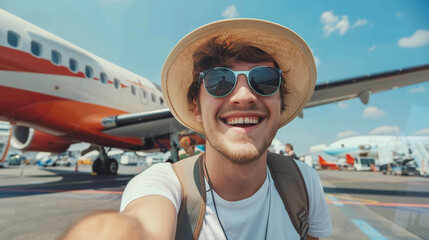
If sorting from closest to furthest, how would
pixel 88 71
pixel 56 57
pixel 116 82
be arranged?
1. pixel 56 57
2. pixel 88 71
3. pixel 116 82

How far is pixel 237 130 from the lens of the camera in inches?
45.3

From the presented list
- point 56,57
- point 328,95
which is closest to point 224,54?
point 56,57

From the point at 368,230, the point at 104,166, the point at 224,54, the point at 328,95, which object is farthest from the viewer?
the point at 104,166

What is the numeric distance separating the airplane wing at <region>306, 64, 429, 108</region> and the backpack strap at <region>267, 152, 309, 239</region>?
5310 mm

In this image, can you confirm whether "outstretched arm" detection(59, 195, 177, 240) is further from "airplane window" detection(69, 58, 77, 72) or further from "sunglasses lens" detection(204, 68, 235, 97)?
"airplane window" detection(69, 58, 77, 72)

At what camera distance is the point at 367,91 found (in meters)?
6.75

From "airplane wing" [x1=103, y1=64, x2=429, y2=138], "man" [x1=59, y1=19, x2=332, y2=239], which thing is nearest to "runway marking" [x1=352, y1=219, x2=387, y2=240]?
"man" [x1=59, y1=19, x2=332, y2=239]

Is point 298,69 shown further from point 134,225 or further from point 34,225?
point 34,225

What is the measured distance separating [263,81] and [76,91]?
6.73 meters

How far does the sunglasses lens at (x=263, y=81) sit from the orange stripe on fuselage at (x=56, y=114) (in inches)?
238

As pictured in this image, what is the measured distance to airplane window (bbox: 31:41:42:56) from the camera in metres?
5.46

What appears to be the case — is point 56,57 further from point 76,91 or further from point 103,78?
point 103,78

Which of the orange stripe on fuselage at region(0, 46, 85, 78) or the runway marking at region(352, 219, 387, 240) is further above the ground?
the orange stripe on fuselage at region(0, 46, 85, 78)

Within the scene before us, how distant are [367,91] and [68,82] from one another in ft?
28.0
